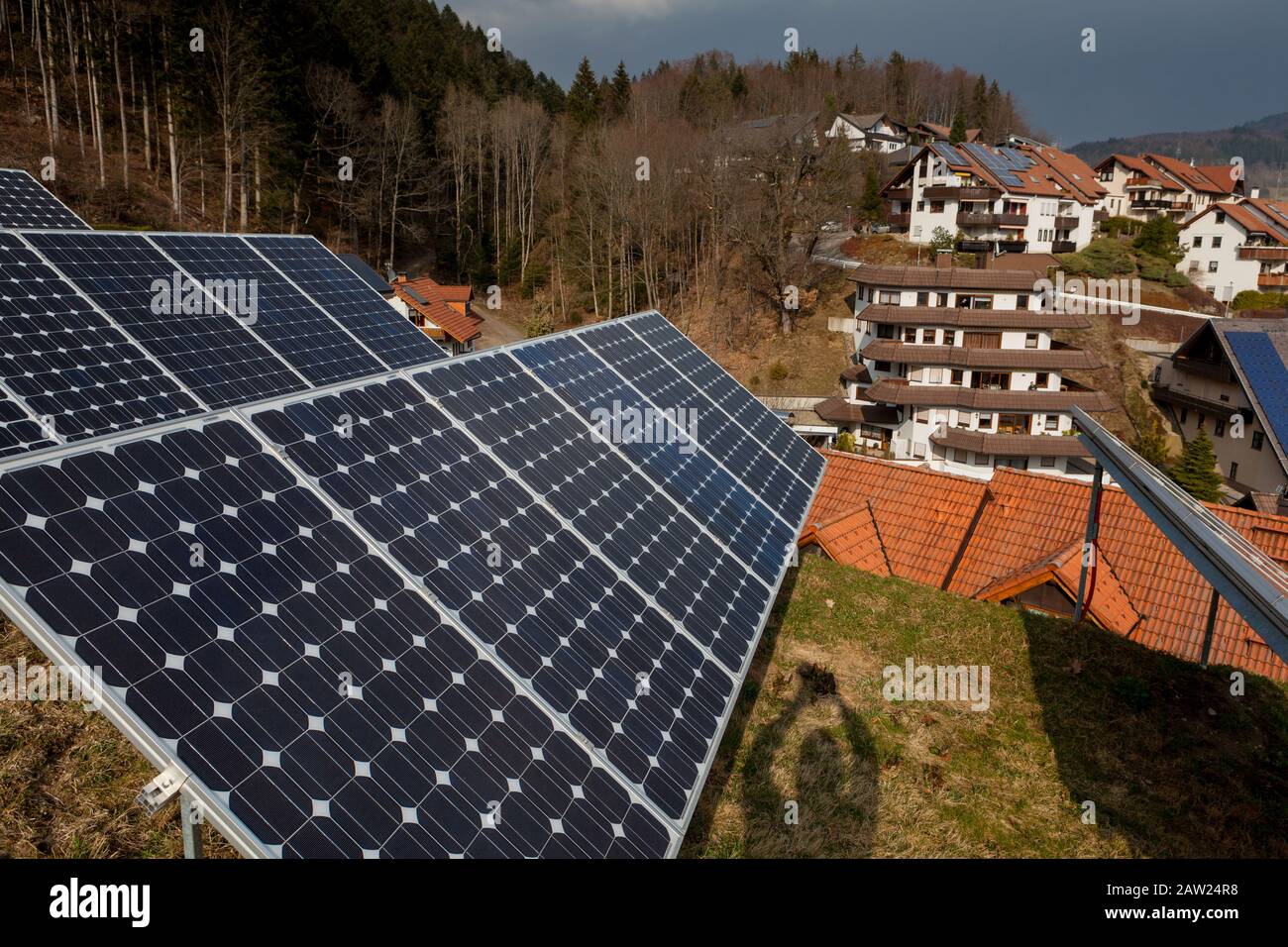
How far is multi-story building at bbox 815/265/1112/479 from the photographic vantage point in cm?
5528

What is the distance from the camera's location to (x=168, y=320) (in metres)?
17.8

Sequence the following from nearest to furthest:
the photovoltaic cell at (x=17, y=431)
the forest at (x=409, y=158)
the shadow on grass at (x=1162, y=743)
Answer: the shadow on grass at (x=1162, y=743) → the photovoltaic cell at (x=17, y=431) → the forest at (x=409, y=158)

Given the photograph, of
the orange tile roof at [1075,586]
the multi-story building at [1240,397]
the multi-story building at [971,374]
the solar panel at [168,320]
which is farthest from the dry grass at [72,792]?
the multi-story building at [1240,397]

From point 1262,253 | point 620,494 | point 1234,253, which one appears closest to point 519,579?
point 620,494

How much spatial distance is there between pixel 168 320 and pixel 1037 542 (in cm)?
2530

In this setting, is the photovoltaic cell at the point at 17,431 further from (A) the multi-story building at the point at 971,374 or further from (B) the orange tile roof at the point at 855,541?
(A) the multi-story building at the point at 971,374

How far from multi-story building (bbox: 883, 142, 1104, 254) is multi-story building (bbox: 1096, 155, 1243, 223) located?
1812cm

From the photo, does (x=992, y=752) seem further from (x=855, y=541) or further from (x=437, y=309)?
(x=437, y=309)

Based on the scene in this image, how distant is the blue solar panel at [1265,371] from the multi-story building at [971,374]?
9.52 meters

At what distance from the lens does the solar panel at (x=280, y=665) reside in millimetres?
4633

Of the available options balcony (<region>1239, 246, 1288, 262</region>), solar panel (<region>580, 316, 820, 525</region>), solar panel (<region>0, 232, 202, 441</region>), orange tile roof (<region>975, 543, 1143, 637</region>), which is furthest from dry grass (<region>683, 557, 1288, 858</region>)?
balcony (<region>1239, 246, 1288, 262</region>)
